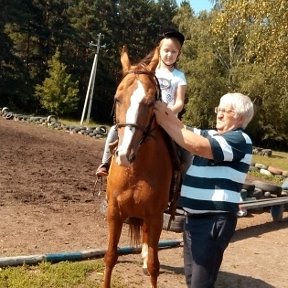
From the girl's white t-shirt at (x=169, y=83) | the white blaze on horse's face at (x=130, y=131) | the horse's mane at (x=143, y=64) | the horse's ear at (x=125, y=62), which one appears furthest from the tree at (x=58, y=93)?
the white blaze on horse's face at (x=130, y=131)

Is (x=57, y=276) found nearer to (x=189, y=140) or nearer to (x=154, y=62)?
(x=154, y=62)

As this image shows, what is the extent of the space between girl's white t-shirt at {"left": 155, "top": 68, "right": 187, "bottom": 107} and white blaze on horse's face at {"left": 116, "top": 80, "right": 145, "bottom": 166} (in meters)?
1.08

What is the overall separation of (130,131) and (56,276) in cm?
197

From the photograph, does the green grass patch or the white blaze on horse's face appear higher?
the white blaze on horse's face

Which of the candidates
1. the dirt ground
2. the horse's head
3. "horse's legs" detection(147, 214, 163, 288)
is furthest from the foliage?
the horse's head

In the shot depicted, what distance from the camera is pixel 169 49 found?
4.36 metres

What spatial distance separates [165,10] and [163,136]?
5167 centimetres

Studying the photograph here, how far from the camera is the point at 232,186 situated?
3.05m

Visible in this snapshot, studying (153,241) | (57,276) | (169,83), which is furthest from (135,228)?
(169,83)

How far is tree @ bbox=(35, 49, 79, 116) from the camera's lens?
3909 cm

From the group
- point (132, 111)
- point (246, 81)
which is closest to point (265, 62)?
point (132, 111)

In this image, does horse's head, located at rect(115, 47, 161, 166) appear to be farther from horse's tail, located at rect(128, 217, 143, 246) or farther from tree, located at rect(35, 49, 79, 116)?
tree, located at rect(35, 49, 79, 116)

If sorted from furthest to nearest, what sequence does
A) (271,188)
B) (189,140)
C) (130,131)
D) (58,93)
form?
(58,93) → (271,188) → (130,131) → (189,140)

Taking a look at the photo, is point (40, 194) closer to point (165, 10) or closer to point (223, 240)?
point (223, 240)
